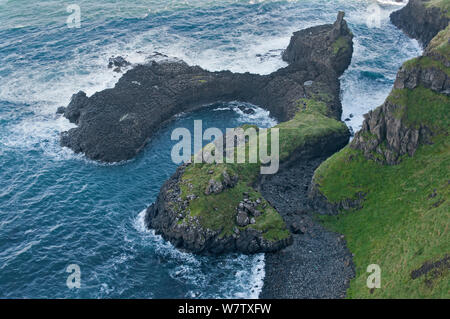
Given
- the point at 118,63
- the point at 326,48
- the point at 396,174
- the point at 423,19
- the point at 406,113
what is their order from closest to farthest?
the point at 396,174
the point at 406,113
the point at 326,48
the point at 118,63
the point at 423,19

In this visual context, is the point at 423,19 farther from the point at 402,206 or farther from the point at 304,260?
the point at 304,260

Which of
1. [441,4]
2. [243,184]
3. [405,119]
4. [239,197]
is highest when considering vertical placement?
[441,4]

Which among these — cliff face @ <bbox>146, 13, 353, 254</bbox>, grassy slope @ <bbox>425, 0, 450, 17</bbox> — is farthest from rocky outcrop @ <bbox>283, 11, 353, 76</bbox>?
grassy slope @ <bbox>425, 0, 450, 17</bbox>

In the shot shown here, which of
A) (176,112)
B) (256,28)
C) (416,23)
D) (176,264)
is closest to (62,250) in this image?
(176,264)

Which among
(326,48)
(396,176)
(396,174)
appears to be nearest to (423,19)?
(326,48)

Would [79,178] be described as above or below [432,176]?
below

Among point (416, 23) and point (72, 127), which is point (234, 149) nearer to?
point (72, 127)

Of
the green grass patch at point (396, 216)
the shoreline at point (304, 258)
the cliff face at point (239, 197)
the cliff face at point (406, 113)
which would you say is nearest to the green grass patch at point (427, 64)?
the cliff face at point (406, 113)
